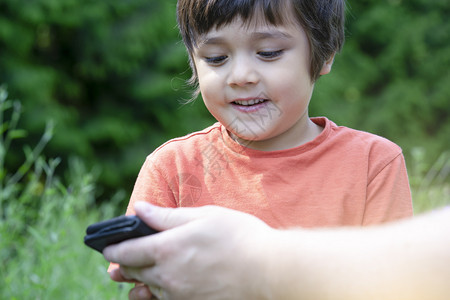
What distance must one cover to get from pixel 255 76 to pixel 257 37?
11cm

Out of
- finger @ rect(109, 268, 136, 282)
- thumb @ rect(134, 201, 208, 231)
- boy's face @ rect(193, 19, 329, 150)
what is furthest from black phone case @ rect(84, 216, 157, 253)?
boy's face @ rect(193, 19, 329, 150)

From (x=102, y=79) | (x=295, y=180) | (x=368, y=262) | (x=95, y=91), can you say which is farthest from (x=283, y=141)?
(x=95, y=91)

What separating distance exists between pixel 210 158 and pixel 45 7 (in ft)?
16.5

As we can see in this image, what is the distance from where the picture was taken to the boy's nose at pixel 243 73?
1.48 metres

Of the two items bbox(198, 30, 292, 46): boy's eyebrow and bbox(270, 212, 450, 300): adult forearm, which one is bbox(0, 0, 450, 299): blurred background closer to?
bbox(198, 30, 292, 46): boy's eyebrow

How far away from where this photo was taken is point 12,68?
5770mm

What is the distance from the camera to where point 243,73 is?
1.47 metres

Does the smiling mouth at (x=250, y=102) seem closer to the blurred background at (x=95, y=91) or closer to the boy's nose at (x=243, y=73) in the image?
the boy's nose at (x=243, y=73)

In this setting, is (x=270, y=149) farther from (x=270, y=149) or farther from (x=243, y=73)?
(x=243, y=73)

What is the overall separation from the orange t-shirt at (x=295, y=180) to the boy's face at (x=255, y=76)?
95 mm

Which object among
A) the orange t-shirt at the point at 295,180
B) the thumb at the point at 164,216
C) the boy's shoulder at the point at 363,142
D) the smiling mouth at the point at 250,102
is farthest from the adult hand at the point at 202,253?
the boy's shoulder at the point at 363,142

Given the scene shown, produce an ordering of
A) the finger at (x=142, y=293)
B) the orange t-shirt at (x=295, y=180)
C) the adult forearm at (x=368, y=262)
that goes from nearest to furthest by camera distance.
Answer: the adult forearm at (x=368, y=262)
the finger at (x=142, y=293)
the orange t-shirt at (x=295, y=180)

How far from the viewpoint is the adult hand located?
101 centimetres

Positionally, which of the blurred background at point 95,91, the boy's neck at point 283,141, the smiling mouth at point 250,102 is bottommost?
the blurred background at point 95,91
